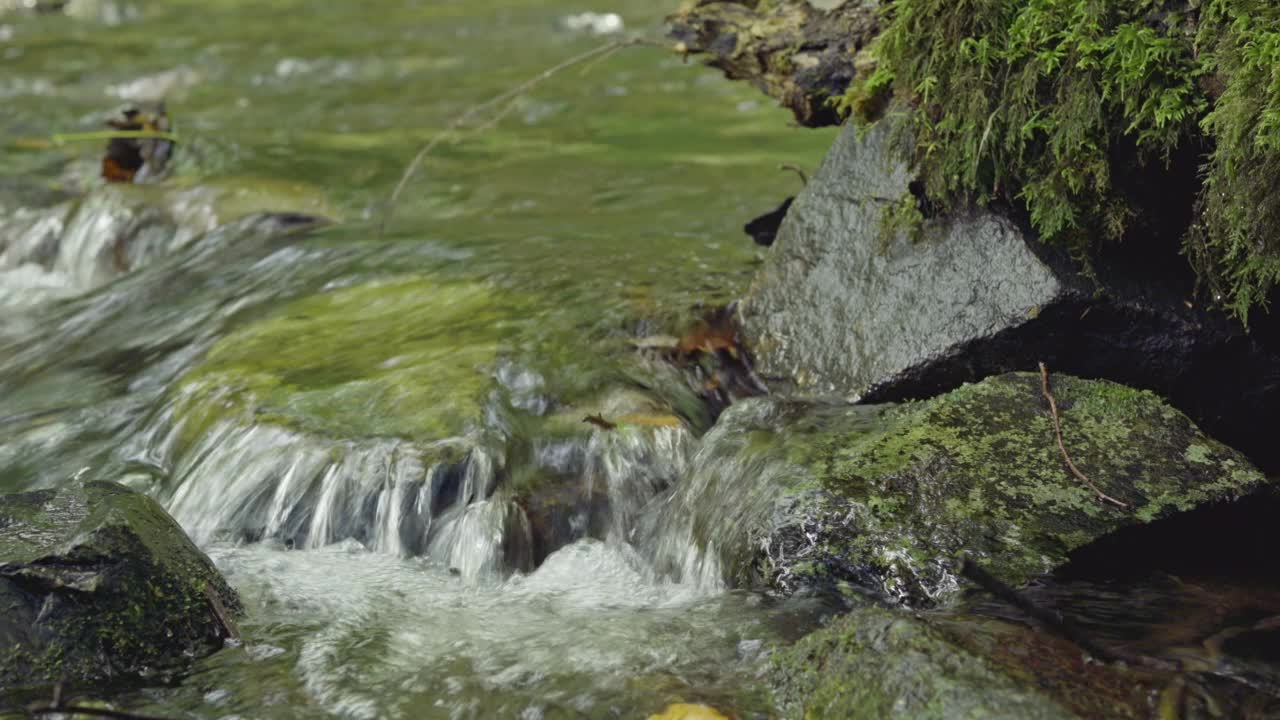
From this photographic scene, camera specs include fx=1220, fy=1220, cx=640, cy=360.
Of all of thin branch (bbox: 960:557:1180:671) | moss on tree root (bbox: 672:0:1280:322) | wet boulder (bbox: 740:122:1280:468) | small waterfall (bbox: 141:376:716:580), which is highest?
moss on tree root (bbox: 672:0:1280:322)

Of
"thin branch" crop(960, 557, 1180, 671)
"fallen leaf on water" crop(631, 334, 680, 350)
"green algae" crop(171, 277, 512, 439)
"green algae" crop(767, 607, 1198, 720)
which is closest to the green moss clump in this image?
"fallen leaf on water" crop(631, 334, 680, 350)

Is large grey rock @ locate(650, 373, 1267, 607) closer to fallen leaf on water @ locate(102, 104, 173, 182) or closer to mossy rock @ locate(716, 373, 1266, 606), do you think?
mossy rock @ locate(716, 373, 1266, 606)

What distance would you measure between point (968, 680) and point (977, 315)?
176 cm

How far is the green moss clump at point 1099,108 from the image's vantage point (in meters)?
3.43

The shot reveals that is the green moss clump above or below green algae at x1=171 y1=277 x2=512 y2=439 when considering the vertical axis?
above

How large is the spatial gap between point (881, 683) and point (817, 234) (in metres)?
2.35

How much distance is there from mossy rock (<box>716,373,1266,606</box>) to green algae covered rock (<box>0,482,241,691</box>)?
1.51 m

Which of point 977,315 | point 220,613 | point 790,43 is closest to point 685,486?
point 977,315

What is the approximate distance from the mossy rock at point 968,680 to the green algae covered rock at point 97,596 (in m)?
1.58

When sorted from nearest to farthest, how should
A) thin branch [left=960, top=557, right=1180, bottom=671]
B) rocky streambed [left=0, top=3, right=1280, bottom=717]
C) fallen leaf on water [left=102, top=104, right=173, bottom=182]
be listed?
thin branch [left=960, top=557, right=1180, bottom=671], rocky streambed [left=0, top=3, right=1280, bottom=717], fallen leaf on water [left=102, top=104, right=173, bottom=182]

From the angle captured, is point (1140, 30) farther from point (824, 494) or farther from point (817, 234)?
point (824, 494)

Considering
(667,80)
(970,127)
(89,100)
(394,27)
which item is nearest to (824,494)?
(970,127)

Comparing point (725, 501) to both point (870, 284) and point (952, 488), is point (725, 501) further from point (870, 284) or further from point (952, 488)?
point (870, 284)

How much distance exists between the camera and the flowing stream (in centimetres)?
327
